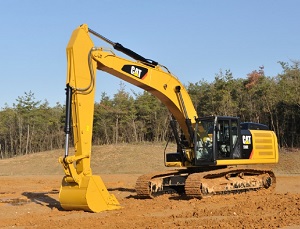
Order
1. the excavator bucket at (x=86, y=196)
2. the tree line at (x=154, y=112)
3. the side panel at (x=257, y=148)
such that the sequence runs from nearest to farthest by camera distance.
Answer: the excavator bucket at (x=86, y=196), the side panel at (x=257, y=148), the tree line at (x=154, y=112)

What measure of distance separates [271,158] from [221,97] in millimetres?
28464

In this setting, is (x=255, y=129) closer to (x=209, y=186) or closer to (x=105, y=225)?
(x=209, y=186)

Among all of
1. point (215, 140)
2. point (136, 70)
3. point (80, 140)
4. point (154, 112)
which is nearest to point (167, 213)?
point (80, 140)

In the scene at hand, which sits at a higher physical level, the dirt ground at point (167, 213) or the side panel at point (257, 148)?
the side panel at point (257, 148)

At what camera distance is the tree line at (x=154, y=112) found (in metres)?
39.7

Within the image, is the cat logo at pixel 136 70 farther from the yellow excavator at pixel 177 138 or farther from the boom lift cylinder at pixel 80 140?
the boom lift cylinder at pixel 80 140

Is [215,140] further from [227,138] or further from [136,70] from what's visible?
[136,70]

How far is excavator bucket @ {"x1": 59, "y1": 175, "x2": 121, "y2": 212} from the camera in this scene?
1062 cm

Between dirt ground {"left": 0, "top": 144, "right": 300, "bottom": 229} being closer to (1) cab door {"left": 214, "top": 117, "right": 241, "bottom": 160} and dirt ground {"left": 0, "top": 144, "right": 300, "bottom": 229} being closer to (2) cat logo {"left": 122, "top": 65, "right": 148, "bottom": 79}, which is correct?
(1) cab door {"left": 214, "top": 117, "right": 241, "bottom": 160}

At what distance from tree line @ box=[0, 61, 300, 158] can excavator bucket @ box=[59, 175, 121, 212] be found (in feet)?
96.2

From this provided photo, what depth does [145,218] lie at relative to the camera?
10016 mm

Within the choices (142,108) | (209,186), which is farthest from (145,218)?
(142,108)

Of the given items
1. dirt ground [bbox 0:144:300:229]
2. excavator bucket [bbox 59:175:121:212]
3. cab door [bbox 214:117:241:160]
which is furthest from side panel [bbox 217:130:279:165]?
excavator bucket [bbox 59:175:121:212]

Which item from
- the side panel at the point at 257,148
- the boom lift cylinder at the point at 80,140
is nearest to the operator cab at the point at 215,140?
the side panel at the point at 257,148
